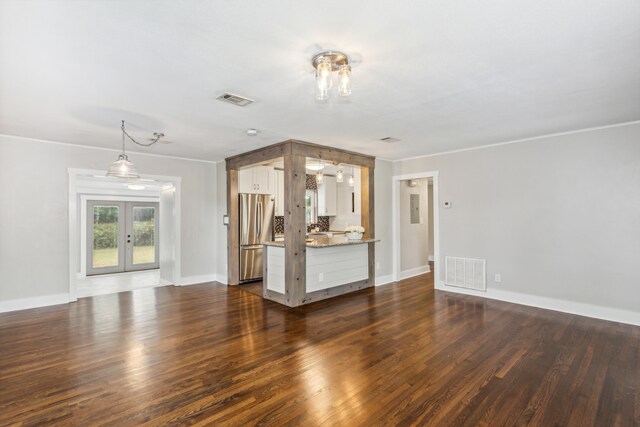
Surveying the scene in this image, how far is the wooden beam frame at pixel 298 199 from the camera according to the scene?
16.1 ft

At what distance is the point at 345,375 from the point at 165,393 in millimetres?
1466

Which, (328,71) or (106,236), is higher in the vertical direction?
(328,71)

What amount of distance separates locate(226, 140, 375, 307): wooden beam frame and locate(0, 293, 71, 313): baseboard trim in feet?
9.07

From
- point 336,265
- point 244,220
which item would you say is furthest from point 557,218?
point 244,220

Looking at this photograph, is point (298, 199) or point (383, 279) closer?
point (298, 199)

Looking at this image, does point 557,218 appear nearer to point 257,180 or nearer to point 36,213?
point 257,180

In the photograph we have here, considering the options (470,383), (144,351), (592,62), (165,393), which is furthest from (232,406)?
(592,62)

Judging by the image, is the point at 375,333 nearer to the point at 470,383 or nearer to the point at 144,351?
the point at 470,383

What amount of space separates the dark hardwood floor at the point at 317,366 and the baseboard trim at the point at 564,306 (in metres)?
0.21

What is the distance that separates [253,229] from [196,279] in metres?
1.54

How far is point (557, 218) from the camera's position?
15.4 feet

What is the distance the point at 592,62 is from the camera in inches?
96.6

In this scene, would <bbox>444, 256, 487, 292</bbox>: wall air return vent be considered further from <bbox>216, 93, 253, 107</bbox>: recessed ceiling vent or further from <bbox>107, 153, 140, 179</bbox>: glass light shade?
<bbox>107, 153, 140, 179</bbox>: glass light shade

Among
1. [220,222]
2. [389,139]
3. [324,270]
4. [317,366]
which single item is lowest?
[317,366]
